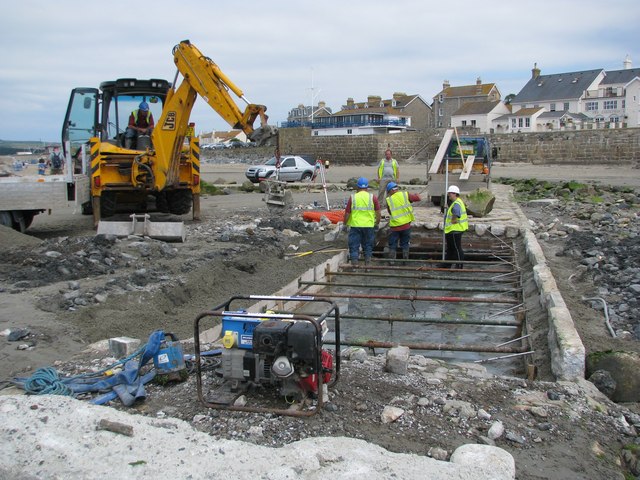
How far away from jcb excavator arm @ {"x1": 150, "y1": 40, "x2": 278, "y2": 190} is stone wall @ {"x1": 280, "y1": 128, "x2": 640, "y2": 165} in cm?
2040

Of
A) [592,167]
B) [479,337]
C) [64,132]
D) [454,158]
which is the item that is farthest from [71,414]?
[592,167]

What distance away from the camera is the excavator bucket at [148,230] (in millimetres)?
10742

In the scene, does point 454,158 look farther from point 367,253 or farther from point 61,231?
point 61,231

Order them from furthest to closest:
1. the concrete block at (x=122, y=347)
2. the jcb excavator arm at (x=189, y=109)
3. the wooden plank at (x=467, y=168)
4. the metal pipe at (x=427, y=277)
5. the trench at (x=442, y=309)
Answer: the wooden plank at (x=467, y=168) → the jcb excavator arm at (x=189, y=109) → the metal pipe at (x=427, y=277) → the trench at (x=442, y=309) → the concrete block at (x=122, y=347)

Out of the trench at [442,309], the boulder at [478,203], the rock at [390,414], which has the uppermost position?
the boulder at [478,203]

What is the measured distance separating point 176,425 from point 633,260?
24.8 ft

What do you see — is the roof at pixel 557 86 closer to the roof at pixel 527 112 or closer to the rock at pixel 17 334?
the roof at pixel 527 112

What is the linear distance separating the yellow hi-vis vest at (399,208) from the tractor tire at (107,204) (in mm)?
5653

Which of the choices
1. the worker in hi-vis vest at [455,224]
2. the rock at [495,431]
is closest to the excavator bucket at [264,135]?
the worker in hi-vis vest at [455,224]

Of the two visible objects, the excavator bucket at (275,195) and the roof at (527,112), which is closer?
the excavator bucket at (275,195)

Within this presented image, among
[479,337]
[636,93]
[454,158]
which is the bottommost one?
[479,337]

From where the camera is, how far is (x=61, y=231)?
519 inches

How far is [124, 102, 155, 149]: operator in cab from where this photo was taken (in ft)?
41.4

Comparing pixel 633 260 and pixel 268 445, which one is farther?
pixel 633 260
